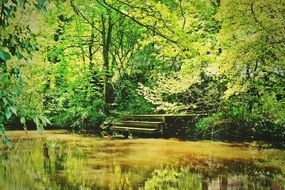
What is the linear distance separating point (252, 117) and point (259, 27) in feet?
14.1

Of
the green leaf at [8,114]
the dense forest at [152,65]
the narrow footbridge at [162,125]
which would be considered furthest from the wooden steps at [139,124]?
the green leaf at [8,114]

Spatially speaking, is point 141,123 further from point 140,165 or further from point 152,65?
point 140,165

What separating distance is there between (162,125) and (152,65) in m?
5.75

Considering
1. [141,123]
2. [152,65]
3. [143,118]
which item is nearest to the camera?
[141,123]

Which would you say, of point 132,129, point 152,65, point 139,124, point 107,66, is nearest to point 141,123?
point 139,124

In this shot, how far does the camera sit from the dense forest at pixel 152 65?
18.0ft

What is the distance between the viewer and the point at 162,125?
62.3 feet

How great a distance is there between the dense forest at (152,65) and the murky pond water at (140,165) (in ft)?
4.62

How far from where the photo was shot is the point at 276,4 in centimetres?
1109

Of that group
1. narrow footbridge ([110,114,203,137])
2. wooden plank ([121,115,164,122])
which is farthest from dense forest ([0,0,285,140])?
wooden plank ([121,115,164,122])

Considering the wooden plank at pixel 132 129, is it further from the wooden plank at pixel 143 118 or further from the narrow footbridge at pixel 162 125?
the wooden plank at pixel 143 118

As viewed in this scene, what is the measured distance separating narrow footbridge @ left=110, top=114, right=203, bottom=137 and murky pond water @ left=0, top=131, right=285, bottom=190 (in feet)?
4.97

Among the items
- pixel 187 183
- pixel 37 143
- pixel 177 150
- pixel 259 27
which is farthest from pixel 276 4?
pixel 37 143

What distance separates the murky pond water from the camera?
9.90 metres
